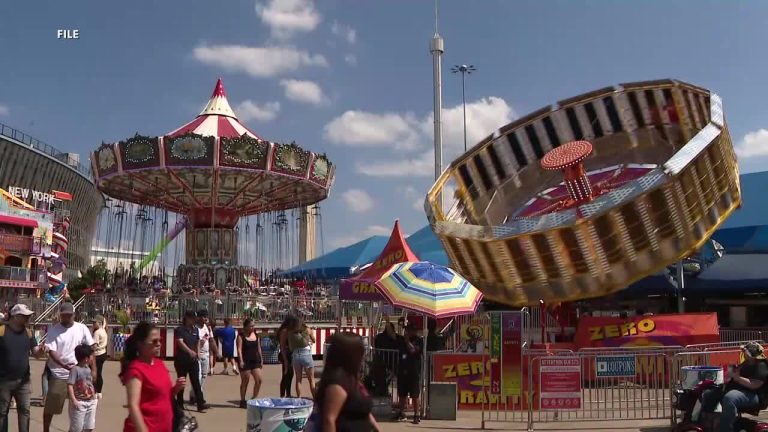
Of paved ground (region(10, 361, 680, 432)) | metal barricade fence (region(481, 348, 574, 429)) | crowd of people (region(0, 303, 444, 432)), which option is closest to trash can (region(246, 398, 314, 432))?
crowd of people (region(0, 303, 444, 432))

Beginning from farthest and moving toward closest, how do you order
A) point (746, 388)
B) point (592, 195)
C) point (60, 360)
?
point (592, 195)
point (60, 360)
point (746, 388)

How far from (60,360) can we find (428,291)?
5.13 meters

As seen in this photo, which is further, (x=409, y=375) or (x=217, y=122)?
(x=217, y=122)

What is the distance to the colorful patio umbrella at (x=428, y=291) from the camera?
10523 millimetres

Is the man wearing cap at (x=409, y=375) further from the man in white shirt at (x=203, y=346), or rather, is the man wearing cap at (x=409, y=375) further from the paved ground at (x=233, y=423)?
the man in white shirt at (x=203, y=346)

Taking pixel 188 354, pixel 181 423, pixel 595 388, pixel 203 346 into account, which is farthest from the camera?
pixel 203 346

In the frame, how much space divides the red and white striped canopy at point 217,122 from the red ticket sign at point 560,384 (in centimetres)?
1929

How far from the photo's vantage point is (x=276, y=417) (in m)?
5.80

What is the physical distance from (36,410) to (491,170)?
15179mm

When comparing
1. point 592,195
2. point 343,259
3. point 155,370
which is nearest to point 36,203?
point 343,259

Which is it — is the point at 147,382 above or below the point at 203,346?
above

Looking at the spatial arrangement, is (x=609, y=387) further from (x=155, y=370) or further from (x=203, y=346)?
(x=155, y=370)

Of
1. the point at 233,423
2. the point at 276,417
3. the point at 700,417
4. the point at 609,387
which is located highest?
the point at 276,417

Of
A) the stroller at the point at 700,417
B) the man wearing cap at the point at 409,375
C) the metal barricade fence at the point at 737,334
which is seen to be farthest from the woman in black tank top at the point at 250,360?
the metal barricade fence at the point at 737,334
